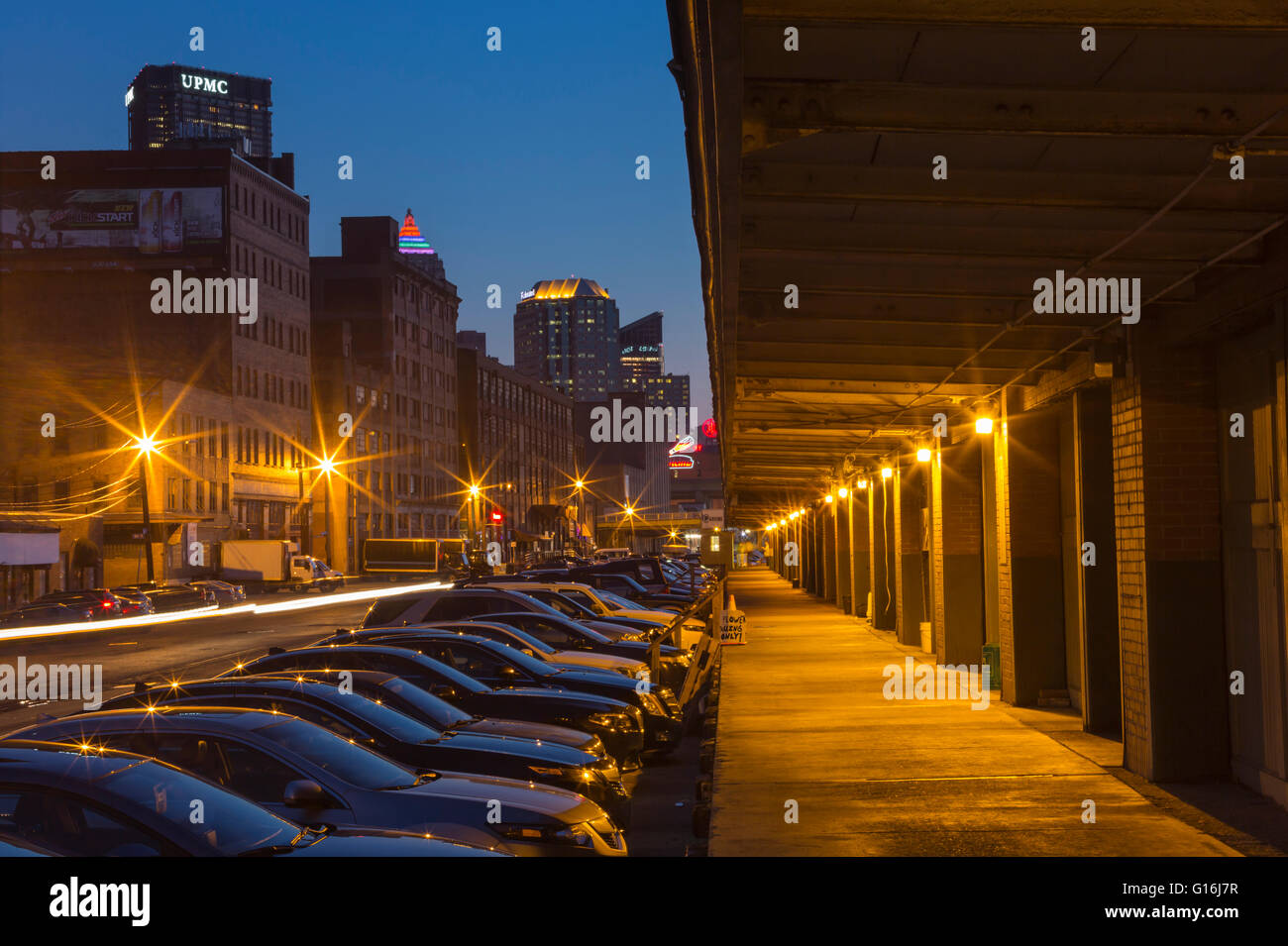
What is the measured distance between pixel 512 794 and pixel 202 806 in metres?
2.44

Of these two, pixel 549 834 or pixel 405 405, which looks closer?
pixel 549 834

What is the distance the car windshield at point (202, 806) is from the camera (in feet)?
19.2

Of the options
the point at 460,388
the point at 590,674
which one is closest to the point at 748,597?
the point at 590,674

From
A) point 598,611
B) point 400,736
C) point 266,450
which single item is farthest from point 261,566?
point 400,736

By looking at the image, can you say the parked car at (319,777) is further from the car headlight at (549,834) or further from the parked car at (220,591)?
the parked car at (220,591)

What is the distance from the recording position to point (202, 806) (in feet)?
20.3

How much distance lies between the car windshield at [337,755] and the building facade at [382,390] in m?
85.0

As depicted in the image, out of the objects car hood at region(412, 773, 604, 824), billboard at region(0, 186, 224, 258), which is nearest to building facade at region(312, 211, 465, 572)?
billboard at region(0, 186, 224, 258)

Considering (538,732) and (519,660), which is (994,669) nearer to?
(519,660)

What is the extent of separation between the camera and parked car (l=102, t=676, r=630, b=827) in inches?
364

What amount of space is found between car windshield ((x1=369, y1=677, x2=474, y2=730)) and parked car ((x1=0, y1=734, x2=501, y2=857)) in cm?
405
